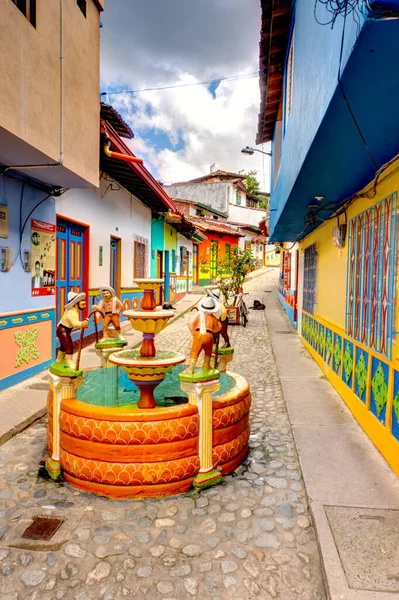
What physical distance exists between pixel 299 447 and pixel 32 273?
4.96 meters

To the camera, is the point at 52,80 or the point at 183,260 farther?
the point at 183,260

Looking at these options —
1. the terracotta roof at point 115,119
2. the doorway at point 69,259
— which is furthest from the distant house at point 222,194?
the doorway at point 69,259

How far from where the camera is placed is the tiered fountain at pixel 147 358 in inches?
134

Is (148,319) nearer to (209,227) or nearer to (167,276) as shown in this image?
(167,276)

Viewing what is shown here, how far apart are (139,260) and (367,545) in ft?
37.8

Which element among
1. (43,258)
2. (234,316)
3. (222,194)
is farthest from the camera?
(222,194)

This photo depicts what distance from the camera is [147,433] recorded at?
324cm

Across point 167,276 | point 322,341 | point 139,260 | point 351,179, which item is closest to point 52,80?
point 351,179

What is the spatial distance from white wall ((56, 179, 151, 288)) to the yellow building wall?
1.89 m

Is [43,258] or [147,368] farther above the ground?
[43,258]

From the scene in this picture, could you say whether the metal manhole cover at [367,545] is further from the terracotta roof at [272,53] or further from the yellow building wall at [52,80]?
the terracotta roof at [272,53]

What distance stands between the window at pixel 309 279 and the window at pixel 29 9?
6626 millimetres

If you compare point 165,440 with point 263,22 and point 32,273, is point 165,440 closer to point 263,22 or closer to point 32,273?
point 32,273

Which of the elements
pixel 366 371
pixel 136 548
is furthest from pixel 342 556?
pixel 366 371
